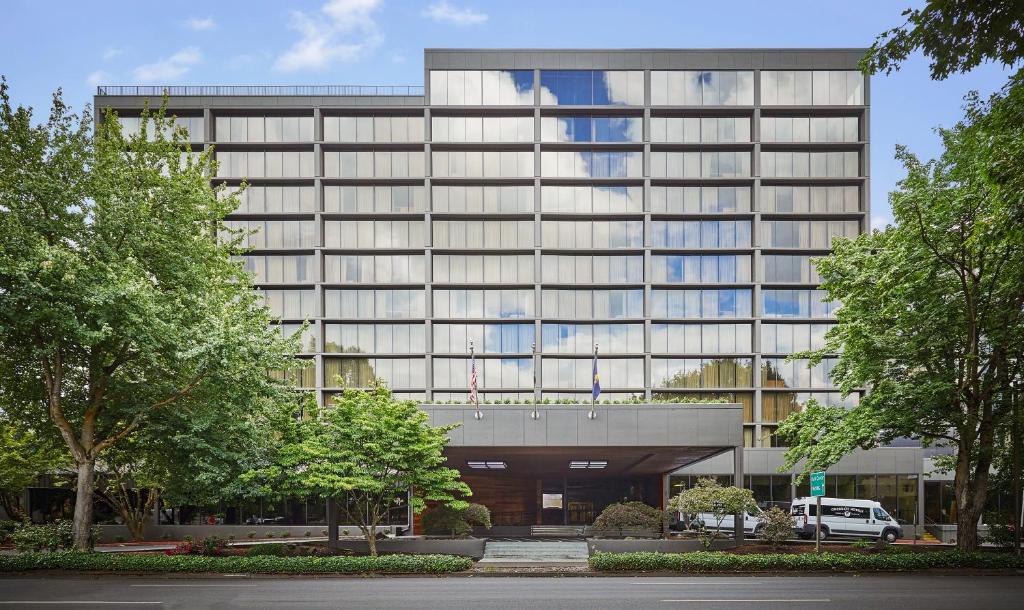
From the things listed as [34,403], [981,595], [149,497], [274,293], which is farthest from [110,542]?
[981,595]

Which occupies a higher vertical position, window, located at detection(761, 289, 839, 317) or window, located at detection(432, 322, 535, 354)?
window, located at detection(761, 289, 839, 317)

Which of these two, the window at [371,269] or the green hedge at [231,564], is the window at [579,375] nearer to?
the window at [371,269]

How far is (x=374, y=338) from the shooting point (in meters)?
53.7

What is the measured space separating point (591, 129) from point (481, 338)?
1726 cm

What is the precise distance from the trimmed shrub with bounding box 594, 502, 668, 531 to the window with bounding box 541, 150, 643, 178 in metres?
30.2

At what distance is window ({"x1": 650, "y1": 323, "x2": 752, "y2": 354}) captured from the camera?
54125 millimetres

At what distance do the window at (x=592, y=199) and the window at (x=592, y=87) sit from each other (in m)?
6.25

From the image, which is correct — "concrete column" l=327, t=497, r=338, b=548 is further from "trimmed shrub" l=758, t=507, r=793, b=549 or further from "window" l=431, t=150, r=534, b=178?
"window" l=431, t=150, r=534, b=178

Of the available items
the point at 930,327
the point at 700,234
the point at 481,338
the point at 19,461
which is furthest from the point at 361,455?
the point at 700,234

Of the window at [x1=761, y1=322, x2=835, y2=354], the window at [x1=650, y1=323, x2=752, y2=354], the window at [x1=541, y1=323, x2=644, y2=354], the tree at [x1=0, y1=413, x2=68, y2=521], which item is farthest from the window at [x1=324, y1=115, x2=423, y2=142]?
the window at [x1=761, y1=322, x2=835, y2=354]

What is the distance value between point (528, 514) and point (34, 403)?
34.4 m

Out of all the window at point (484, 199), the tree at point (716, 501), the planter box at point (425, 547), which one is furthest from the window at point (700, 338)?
the planter box at point (425, 547)

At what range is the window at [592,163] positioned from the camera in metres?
55.1

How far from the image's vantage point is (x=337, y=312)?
53938 millimetres
